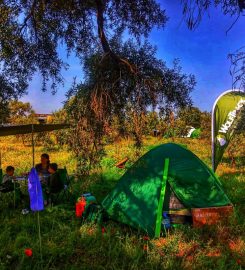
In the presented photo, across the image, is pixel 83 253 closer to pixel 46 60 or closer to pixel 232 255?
pixel 232 255

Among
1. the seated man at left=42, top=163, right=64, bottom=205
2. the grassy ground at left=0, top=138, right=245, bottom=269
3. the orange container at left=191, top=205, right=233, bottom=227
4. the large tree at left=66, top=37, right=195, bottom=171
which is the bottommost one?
the grassy ground at left=0, top=138, right=245, bottom=269

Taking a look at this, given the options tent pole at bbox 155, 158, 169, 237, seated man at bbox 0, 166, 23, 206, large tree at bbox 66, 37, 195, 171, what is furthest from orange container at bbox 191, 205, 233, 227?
seated man at bbox 0, 166, 23, 206

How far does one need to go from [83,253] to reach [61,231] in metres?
1.10

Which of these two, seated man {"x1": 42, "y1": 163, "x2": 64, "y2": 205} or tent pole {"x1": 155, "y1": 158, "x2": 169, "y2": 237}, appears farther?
seated man {"x1": 42, "y1": 163, "x2": 64, "y2": 205}

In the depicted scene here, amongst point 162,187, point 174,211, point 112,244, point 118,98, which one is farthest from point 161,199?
point 118,98

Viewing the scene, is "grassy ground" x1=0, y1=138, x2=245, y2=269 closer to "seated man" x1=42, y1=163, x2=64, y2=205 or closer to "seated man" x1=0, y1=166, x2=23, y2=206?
"seated man" x1=0, y1=166, x2=23, y2=206

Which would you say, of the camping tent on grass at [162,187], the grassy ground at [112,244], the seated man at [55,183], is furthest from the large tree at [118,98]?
the seated man at [55,183]

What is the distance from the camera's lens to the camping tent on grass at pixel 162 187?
24.8ft

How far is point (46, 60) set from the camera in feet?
24.1

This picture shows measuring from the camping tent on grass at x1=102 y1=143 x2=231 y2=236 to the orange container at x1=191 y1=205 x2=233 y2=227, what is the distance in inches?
5.3

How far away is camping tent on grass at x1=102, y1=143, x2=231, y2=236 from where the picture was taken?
7570 mm

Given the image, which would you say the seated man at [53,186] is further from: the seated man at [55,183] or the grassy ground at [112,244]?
the grassy ground at [112,244]

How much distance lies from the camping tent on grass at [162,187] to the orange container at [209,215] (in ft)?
0.44

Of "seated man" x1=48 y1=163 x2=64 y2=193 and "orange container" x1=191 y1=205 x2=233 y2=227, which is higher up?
"seated man" x1=48 y1=163 x2=64 y2=193
